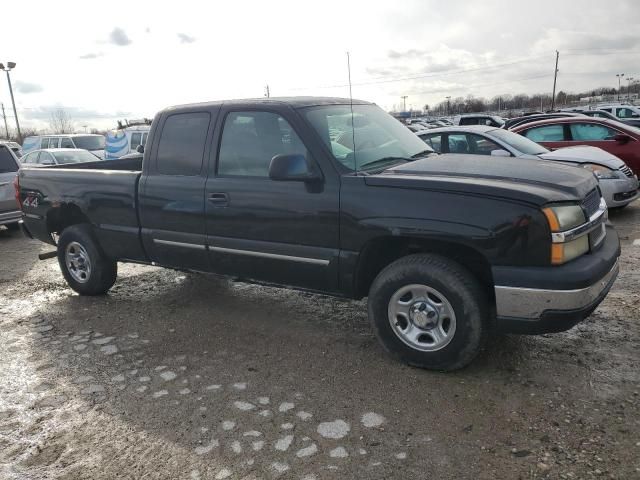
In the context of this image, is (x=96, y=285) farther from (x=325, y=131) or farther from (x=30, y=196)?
(x=325, y=131)

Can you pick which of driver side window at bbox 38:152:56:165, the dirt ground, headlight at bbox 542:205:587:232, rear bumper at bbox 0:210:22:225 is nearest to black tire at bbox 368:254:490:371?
the dirt ground

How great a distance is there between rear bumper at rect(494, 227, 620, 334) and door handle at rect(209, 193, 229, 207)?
84.4 inches

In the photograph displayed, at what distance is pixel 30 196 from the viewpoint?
5945mm

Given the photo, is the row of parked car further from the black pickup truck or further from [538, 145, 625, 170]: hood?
the black pickup truck

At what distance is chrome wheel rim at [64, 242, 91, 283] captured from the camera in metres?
5.67

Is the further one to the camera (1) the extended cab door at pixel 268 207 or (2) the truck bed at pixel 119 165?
(2) the truck bed at pixel 119 165

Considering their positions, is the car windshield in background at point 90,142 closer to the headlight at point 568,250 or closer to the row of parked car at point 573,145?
the row of parked car at point 573,145

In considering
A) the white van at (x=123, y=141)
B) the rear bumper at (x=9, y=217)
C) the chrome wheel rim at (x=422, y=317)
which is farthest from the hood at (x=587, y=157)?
the white van at (x=123, y=141)

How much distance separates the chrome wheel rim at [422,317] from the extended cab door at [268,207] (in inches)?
20.7

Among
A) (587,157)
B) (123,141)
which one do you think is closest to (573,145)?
(587,157)

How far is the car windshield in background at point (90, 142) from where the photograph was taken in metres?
18.0

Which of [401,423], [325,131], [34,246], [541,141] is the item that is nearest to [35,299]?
[34,246]

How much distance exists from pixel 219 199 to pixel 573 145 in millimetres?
8011

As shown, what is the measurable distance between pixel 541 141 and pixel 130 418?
920 centimetres
